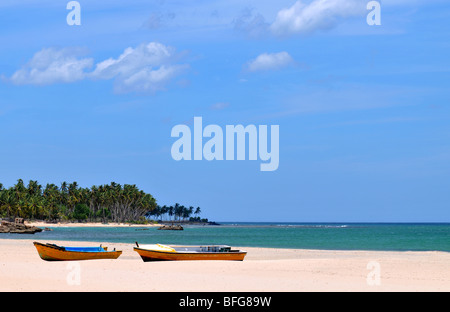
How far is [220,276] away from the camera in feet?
106

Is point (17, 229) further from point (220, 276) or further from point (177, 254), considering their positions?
point (220, 276)

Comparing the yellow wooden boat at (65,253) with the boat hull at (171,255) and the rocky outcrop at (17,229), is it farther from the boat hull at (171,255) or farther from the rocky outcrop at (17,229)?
the rocky outcrop at (17,229)

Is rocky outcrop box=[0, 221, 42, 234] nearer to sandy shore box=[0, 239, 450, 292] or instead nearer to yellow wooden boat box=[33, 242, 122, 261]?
yellow wooden boat box=[33, 242, 122, 261]

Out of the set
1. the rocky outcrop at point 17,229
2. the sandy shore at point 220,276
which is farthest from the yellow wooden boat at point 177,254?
the rocky outcrop at point 17,229

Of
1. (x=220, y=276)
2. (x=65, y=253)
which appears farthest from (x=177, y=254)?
(x=220, y=276)

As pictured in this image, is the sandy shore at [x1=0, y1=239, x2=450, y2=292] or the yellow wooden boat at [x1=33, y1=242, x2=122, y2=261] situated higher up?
the yellow wooden boat at [x1=33, y1=242, x2=122, y2=261]

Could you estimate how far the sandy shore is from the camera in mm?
26953

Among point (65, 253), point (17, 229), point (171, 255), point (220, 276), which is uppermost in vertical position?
point (65, 253)

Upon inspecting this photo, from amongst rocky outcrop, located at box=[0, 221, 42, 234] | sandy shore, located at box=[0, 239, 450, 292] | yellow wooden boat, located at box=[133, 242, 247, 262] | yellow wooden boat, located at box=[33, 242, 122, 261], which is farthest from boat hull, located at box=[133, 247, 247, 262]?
rocky outcrop, located at box=[0, 221, 42, 234]

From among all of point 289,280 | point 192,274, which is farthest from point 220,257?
point 289,280
